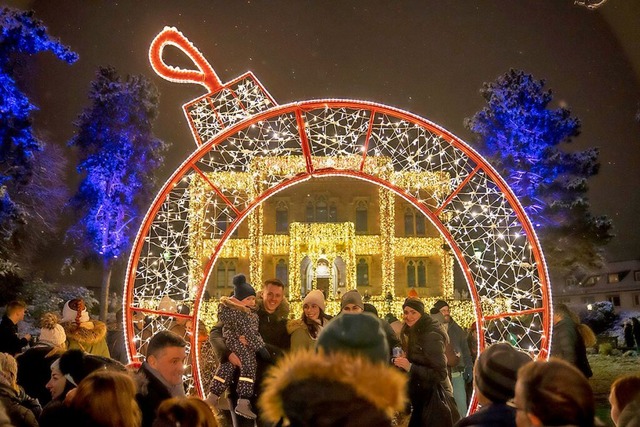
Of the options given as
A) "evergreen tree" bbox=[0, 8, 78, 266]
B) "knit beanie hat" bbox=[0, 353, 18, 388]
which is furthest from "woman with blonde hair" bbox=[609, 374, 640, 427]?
"evergreen tree" bbox=[0, 8, 78, 266]

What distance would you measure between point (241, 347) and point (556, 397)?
3651 millimetres

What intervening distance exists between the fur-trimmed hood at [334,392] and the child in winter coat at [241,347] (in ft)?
11.4

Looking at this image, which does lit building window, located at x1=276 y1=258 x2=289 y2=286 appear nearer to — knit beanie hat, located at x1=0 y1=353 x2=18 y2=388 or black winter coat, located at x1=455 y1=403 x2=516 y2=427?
knit beanie hat, located at x1=0 y1=353 x2=18 y2=388

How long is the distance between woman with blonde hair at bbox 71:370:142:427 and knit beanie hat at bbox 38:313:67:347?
386 centimetres

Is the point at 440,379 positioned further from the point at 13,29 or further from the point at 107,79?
the point at 107,79

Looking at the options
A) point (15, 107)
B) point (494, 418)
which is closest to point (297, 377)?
point (494, 418)

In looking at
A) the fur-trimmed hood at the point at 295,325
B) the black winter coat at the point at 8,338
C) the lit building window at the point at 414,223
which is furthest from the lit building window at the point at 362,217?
the fur-trimmed hood at the point at 295,325

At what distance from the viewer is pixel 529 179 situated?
24.3m

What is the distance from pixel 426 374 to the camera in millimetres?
5395

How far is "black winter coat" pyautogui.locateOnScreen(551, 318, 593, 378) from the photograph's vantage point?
7793 millimetres

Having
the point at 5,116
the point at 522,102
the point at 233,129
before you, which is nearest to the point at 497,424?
the point at 233,129

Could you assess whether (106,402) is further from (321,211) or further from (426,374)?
(321,211)

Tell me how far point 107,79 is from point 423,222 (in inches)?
824

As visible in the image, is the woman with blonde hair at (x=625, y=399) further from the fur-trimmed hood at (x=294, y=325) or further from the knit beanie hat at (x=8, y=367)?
the knit beanie hat at (x=8, y=367)
